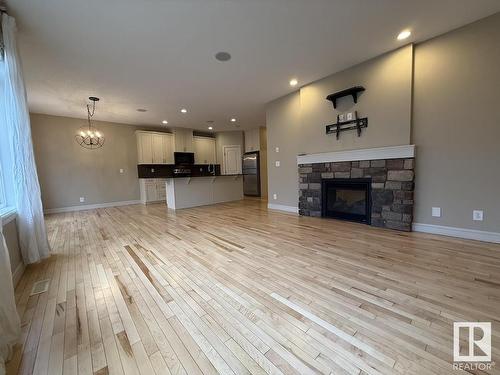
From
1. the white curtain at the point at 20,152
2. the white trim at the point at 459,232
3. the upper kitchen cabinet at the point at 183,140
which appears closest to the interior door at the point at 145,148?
the upper kitchen cabinet at the point at 183,140

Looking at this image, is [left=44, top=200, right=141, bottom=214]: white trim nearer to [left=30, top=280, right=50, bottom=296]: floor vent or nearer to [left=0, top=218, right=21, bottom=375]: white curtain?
[left=30, top=280, right=50, bottom=296]: floor vent

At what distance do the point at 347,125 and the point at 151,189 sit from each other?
6212mm

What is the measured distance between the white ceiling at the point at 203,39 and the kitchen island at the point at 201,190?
2.42m

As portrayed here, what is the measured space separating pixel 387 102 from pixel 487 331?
295 cm

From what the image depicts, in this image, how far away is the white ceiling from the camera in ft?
6.97

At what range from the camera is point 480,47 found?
8.09 feet

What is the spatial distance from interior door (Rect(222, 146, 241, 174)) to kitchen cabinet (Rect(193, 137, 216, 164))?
46 centimetres

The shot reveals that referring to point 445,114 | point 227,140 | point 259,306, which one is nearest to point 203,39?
point 259,306

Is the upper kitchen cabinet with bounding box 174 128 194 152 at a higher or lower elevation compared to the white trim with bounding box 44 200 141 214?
higher

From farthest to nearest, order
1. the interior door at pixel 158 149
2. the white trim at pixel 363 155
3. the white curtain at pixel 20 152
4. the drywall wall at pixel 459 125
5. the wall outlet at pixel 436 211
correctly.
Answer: the interior door at pixel 158 149
the white trim at pixel 363 155
the wall outlet at pixel 436 211
the drywall wall at pixel 459 125
the white curtain at pixel 20 152

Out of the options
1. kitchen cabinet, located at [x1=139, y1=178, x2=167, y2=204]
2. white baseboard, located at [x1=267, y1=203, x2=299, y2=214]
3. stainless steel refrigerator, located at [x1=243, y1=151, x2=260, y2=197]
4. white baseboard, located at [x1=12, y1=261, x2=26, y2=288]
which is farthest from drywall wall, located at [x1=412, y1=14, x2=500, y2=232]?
kitchen cabinet, located at [x1=139, y1=178, x2=167, y2=204]

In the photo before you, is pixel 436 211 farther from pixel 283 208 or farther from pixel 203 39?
pixel 203 39

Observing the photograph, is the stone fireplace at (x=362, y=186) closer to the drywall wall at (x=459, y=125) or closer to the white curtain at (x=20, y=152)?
the drywall wall at (x=459, y=125)

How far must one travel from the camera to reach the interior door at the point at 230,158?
8.58 m
